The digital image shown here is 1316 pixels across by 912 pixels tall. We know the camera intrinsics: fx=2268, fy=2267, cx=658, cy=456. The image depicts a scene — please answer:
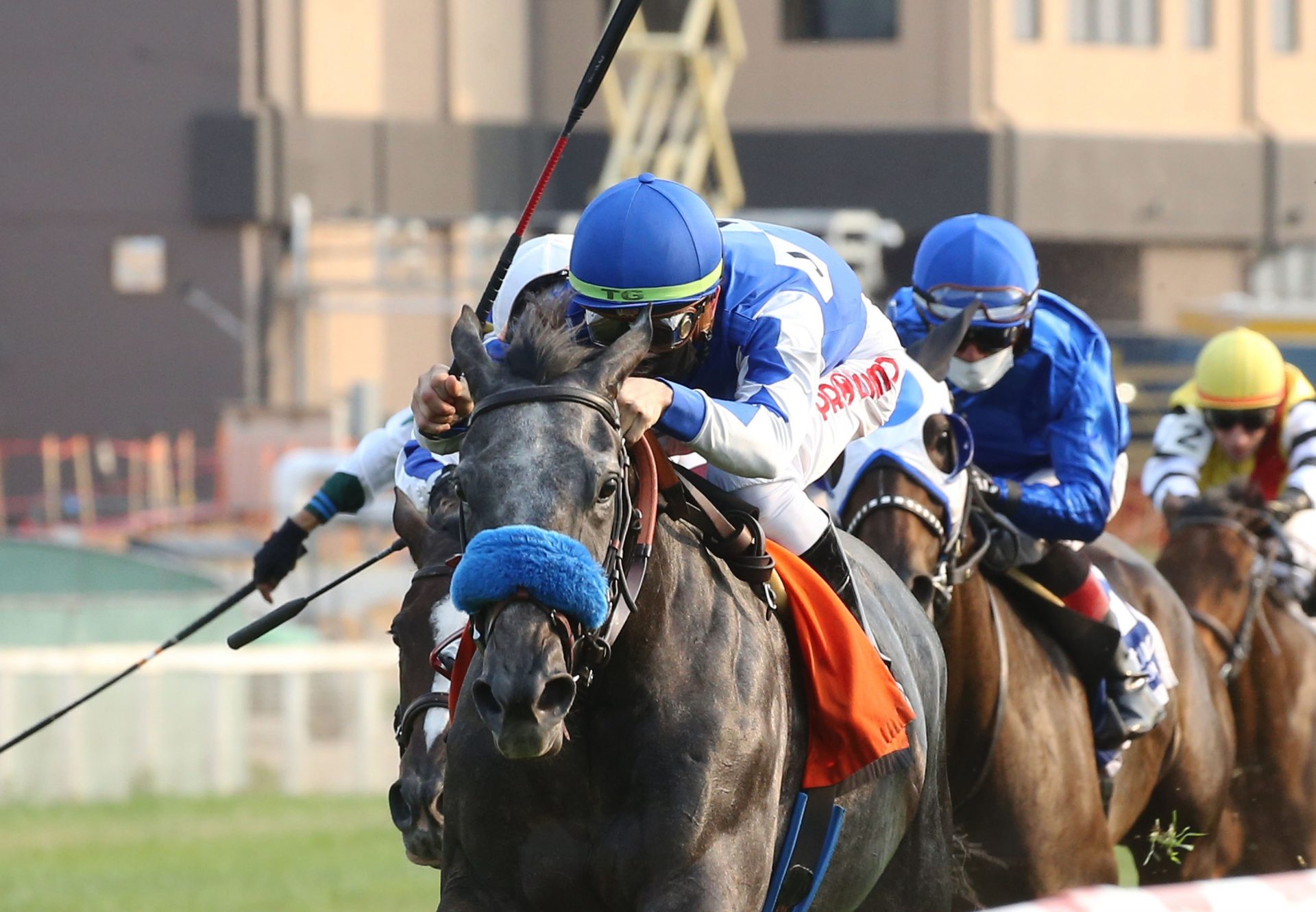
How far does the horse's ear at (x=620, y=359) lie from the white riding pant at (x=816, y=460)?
1.82 ft

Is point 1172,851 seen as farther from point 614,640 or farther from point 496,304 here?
point 614,640

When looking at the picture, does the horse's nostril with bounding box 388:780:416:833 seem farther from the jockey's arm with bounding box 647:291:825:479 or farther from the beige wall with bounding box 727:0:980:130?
the beige wall with bounding box 727:0:980:130

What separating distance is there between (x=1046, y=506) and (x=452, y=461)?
5.37ft

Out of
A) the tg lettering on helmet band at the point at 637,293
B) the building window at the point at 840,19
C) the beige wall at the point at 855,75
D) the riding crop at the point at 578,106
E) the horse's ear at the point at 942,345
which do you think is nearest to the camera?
the tg lettering on helmet band at the point at 637,293

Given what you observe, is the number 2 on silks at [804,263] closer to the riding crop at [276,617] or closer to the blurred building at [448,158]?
the riding crop at [276,617]

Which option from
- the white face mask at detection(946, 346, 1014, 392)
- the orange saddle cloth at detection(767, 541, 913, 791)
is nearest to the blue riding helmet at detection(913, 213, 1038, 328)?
the white face mask at detection(946, 346, 1014, 392)

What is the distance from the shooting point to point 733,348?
4.12 meters

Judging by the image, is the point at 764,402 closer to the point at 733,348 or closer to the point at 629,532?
the point at 733,348

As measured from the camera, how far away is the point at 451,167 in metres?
27.4

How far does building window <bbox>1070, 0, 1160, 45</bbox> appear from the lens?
1148 inches

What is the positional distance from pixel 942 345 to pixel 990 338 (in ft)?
0.99

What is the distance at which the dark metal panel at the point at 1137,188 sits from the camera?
2792 cm

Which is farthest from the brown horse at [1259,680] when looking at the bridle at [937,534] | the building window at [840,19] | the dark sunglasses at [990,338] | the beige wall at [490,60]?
the building window at [840,19]

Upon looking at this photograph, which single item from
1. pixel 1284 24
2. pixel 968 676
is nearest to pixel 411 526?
pixel 968 676
